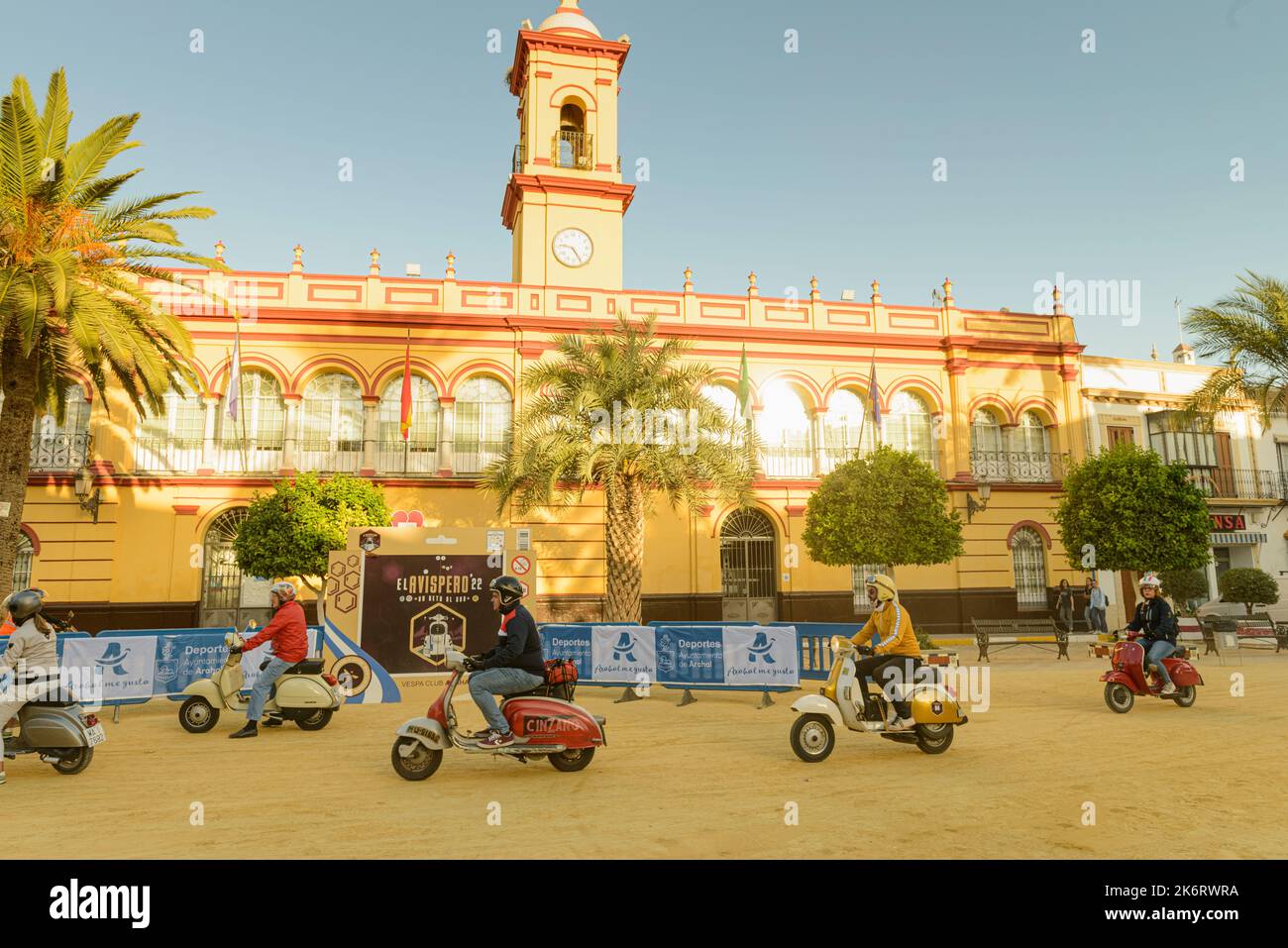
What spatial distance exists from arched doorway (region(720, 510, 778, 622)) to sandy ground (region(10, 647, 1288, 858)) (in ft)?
43.0

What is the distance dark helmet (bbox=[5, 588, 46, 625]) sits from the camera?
6.86 meters

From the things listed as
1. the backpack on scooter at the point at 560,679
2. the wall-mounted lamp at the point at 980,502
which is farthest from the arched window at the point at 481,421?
the backpack on scooter at the point at 560,679

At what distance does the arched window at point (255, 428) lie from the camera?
21.6 m

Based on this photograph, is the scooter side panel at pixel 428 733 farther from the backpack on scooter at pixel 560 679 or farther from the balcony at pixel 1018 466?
the balcony at pixel 1018 466

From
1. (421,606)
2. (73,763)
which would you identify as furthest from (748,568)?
(73,763)

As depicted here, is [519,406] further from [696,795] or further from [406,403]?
[696,795]

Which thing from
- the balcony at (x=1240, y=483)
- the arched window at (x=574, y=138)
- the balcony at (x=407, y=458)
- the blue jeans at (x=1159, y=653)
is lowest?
the blue jeans at (x=1159, y=653)

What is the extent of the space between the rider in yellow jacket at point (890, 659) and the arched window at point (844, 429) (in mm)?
16544

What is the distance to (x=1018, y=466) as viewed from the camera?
25438 millimetres

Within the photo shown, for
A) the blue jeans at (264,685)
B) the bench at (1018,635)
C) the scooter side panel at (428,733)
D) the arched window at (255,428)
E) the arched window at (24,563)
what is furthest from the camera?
the arched window at (255,428)

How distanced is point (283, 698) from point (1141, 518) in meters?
18.5

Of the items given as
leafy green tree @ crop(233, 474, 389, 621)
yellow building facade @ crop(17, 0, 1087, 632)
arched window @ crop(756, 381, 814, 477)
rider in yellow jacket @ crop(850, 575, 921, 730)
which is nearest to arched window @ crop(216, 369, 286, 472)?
yellow building facade @ crop(17, 0, 1087, 632)

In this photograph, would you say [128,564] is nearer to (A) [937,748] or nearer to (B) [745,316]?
(B) [745,316]

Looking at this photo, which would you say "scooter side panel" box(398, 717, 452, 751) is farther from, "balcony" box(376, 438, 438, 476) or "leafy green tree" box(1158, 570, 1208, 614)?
"leafy green tree" box(1158, 570, 1208, 614)
